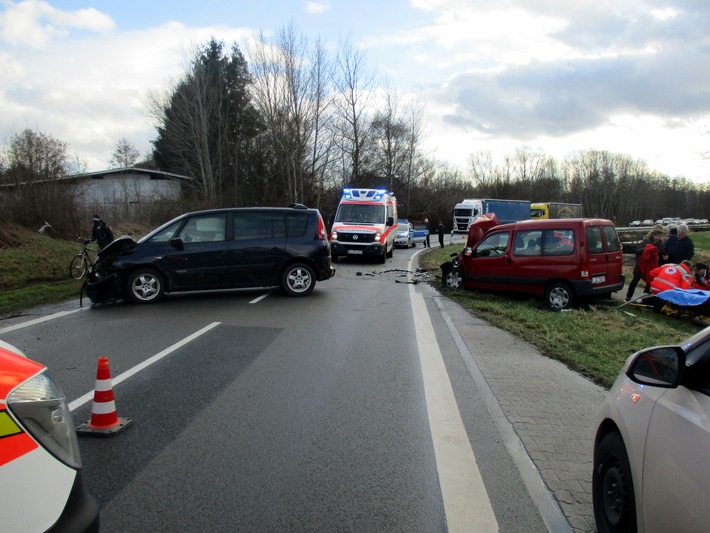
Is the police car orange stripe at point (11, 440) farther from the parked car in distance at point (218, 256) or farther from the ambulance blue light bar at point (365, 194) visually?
the ambulance blue light bar at point (365, 194)

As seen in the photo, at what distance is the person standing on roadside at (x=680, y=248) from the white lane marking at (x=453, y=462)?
30.3ft

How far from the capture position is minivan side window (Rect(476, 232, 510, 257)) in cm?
1268

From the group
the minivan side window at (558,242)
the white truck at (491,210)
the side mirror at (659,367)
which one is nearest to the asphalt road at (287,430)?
the side mirror at (659,367)

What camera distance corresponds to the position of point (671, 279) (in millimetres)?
11477

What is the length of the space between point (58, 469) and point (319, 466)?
7.01 ft

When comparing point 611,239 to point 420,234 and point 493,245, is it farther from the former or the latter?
point 420,234

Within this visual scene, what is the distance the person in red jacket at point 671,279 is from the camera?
1142 centimetres

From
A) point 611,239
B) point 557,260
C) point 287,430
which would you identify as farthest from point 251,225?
point 287,430

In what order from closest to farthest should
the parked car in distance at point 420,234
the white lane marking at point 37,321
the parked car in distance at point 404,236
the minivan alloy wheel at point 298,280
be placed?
the white lane marking at point 37,321
the minivan alloy wheel at point 298,280
the parked car in distance at point 404,236
the parked car in distance at point 420,234

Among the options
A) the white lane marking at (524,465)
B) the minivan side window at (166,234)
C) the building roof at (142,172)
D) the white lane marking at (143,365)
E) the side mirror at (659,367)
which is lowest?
the white lane marking at (524,465)

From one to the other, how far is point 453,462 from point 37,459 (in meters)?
2.85

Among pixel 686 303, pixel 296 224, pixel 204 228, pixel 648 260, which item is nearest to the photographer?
pixel 686 303

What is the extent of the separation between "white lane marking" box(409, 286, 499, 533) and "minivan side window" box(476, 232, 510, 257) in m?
6.55

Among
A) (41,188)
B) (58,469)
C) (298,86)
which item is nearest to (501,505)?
(58,469)
